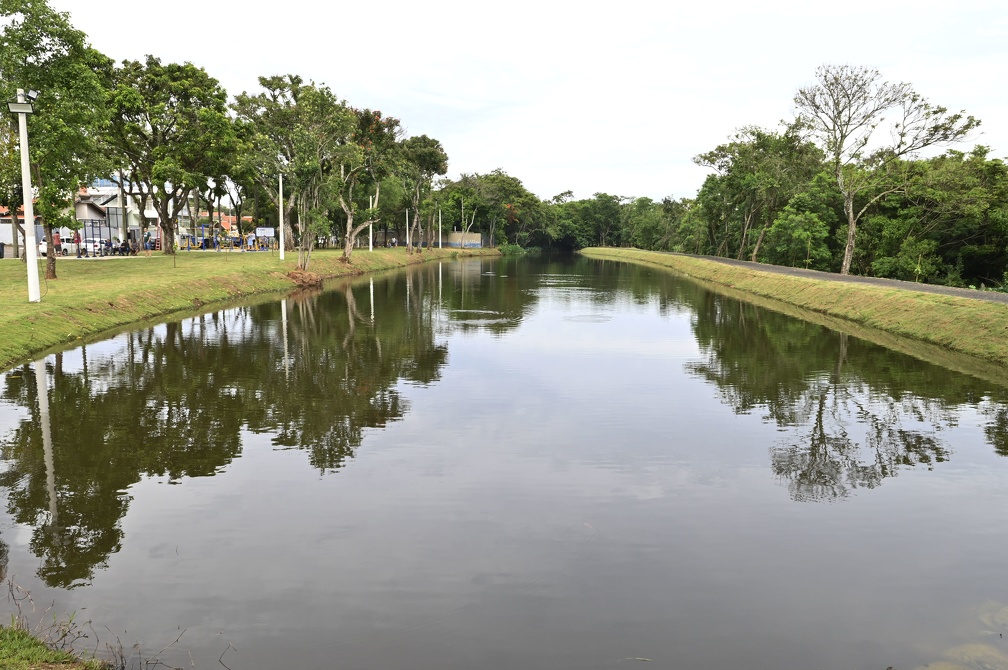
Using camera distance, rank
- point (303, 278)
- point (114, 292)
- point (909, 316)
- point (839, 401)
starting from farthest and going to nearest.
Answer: point (303, 278), point (114, 292), point (909, 316), point (839, 401)

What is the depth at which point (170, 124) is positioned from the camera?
54250 millimetres

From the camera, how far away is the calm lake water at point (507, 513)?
6.95 m

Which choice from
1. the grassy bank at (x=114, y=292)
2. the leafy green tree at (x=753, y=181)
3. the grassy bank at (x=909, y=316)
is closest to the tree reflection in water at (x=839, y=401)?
the grassy bank at (x=909, y=316)

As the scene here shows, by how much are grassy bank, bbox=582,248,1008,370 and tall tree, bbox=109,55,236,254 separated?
4312 cm

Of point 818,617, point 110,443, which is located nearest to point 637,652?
point 818,617

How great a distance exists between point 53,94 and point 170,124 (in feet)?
79.1

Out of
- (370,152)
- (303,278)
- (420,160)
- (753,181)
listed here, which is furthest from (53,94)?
(753,181)

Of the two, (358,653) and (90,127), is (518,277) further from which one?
(358,653)

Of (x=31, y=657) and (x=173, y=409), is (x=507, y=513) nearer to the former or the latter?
→ (x=31, y=657)

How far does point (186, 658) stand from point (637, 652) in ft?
14.2

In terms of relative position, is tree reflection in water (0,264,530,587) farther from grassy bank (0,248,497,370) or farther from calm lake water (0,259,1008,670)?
grassy bank (0,248,497,370)

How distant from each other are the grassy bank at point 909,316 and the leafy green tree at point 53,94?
36649 millimetres

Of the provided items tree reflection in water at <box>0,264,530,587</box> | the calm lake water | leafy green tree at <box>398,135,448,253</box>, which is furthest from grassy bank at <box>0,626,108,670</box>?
leafy green tree at <box>398,135,448,253</box>

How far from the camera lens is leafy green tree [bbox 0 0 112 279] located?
1218 inches
